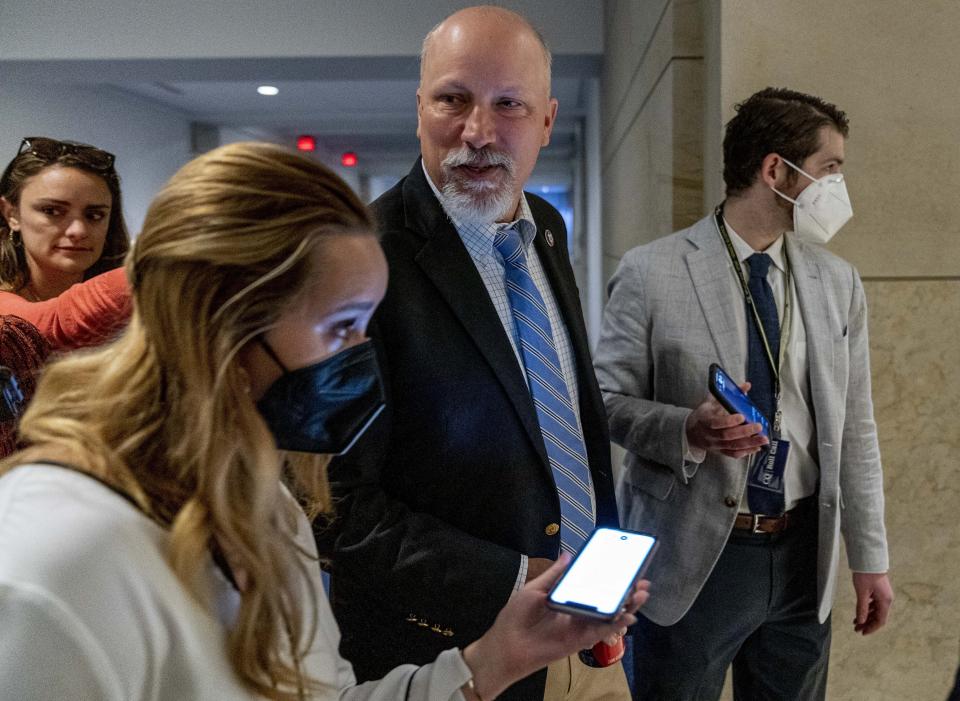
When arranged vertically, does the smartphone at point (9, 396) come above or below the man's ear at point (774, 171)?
below

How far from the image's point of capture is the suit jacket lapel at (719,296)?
184 cm

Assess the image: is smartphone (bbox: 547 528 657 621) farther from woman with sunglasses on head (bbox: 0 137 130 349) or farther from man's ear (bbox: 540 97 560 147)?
woman with sunglasses on head (bbox: 0 137 130 349)

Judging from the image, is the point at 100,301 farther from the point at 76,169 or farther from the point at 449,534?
the point at 449,534

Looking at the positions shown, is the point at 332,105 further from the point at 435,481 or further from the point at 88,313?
the point at 435,481

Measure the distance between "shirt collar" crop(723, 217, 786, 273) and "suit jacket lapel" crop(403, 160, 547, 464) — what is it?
0.83m

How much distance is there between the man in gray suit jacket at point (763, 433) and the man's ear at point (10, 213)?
4.78 feet

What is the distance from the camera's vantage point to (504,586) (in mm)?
1262

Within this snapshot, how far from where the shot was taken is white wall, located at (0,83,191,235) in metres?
6.39

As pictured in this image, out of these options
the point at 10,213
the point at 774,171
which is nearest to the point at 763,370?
the point at 774,171

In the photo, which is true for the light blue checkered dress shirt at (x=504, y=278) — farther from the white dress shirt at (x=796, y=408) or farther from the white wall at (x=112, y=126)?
the white wall at (x=112, y=126)

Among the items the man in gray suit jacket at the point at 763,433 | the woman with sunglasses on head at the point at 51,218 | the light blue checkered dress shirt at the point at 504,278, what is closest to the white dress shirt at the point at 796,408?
the man in gray suit jacket at the point at 763,433

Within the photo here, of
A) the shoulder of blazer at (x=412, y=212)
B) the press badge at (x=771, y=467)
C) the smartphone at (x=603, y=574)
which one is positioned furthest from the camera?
the press badge at (x=771, y=467)

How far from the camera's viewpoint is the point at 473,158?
1.48 m

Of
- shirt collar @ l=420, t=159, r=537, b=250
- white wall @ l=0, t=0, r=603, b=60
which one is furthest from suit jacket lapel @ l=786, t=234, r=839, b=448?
white wall @ l=0, t=0, r=603, b=60
